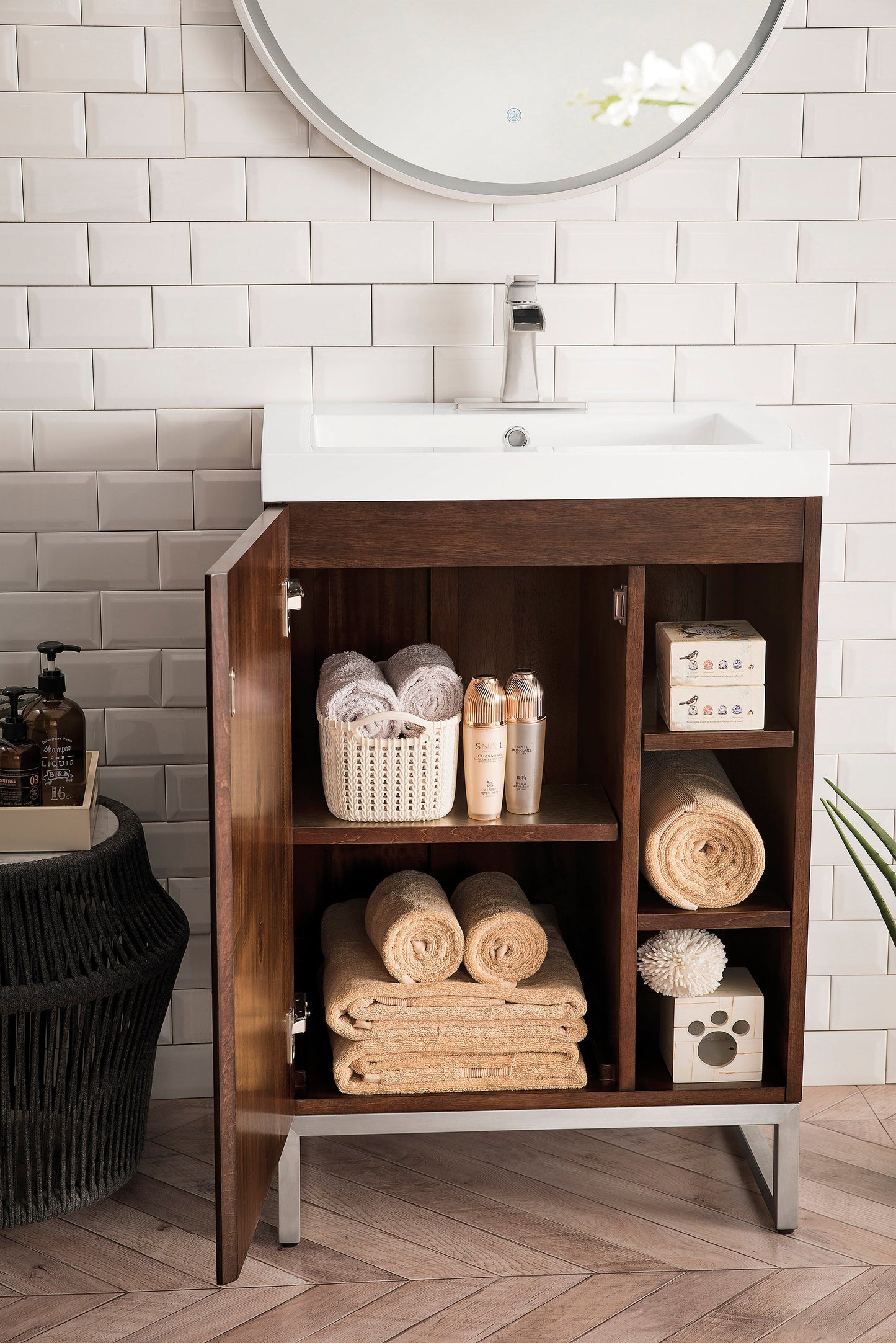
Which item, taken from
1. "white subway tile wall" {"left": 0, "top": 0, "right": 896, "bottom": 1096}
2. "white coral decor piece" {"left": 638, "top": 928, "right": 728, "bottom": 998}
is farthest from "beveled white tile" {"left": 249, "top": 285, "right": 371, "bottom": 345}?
"white coral decor piece" {"left": 638, "top": 928, "right": 728, "bottom": 998}

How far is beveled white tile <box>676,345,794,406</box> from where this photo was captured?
2.15 m

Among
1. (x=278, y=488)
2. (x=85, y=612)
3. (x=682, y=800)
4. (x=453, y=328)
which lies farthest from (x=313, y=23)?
(x=682, y=800)

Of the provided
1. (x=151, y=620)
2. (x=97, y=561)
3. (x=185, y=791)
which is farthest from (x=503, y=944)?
(x=97, y=561)

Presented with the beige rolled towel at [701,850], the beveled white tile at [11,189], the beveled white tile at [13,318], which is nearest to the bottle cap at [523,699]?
the beige rolled towel at [701,850]

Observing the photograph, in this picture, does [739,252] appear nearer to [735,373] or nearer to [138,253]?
[735,373]

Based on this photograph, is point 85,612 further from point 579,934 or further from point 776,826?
point 776,826

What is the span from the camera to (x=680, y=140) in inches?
80.4

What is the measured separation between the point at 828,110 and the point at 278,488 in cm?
115

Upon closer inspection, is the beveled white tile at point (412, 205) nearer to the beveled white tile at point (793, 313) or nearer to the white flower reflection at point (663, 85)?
the white flower reflection at point (663, 85)

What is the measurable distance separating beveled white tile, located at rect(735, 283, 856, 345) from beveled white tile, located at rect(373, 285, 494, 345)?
1.40 feet

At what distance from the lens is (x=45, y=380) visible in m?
2.11

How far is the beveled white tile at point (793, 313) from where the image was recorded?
213 centimetres

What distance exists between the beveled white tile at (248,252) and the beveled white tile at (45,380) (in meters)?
0.24

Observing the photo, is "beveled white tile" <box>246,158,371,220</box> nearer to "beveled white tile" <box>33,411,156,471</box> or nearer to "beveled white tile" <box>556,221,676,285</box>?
"beveled white tile" <box>556,221,676,285</box>
